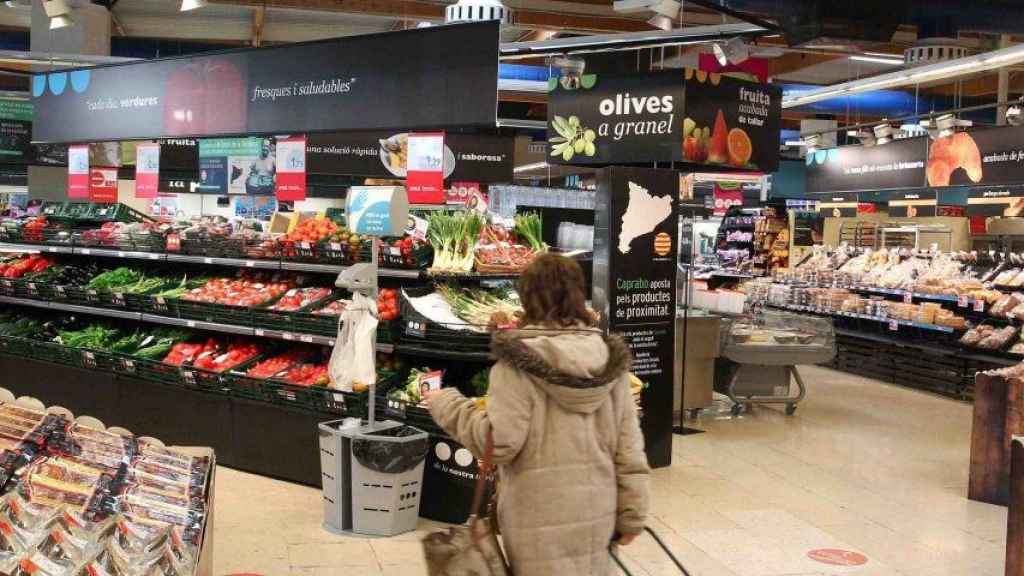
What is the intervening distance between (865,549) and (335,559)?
115 inches

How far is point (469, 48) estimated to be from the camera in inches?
231

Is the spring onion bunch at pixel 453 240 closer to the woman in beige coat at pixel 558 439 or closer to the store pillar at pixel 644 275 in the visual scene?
the store pillar at pixel 644 275

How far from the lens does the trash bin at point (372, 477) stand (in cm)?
572

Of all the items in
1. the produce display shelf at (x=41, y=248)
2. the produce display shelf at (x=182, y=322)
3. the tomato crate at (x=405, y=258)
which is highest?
the tomato crate at (x=405, y=258)

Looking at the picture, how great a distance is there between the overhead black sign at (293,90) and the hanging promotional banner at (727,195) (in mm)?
13486

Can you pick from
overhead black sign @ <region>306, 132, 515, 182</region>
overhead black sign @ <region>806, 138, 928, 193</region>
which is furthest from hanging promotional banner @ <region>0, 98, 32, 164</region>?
overhead black sign @ <region>806, 138, 928, 193</region>

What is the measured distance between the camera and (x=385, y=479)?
5746 mm

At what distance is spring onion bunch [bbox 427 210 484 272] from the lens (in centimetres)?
651

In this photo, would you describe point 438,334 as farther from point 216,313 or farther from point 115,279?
point 115,279

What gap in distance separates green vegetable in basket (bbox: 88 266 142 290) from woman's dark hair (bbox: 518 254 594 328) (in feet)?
20.1

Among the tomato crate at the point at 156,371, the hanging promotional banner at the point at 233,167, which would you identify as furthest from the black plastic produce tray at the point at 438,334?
the hanging promotional banner at the point at 233,167

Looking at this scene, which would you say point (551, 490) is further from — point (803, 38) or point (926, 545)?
point (803, 38)

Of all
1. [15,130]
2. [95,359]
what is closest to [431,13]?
[95,359]

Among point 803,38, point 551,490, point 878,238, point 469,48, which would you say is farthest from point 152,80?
point 878,238
